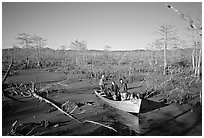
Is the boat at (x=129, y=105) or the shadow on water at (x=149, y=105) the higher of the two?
the boat at (x=129, y=105)

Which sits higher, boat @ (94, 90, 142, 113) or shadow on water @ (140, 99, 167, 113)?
boat @ (94, 90, 142, 113)

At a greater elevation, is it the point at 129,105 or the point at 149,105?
the point at 129,105

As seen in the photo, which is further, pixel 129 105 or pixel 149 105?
pixel 149 105

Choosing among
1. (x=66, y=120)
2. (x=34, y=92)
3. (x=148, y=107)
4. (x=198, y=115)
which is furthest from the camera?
(x=34, y=92)

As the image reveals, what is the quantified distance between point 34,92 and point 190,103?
9668 mm

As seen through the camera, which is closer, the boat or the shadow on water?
the boat

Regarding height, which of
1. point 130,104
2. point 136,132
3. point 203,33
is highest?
point 203,33

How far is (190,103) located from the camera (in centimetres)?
1046

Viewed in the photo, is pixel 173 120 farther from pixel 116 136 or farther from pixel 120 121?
pixel 116 136

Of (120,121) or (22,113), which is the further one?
(22,113)

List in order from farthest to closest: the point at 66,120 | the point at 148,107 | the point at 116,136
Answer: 1. the point at 148,107
2. the point at 66,120
3. the point at 116,136

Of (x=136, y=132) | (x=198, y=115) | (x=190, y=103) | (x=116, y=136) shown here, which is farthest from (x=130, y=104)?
(x=190, y=103)

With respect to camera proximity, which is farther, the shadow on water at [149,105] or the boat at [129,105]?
Answer: the shadow on water at [149,105]

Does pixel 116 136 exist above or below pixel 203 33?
below
